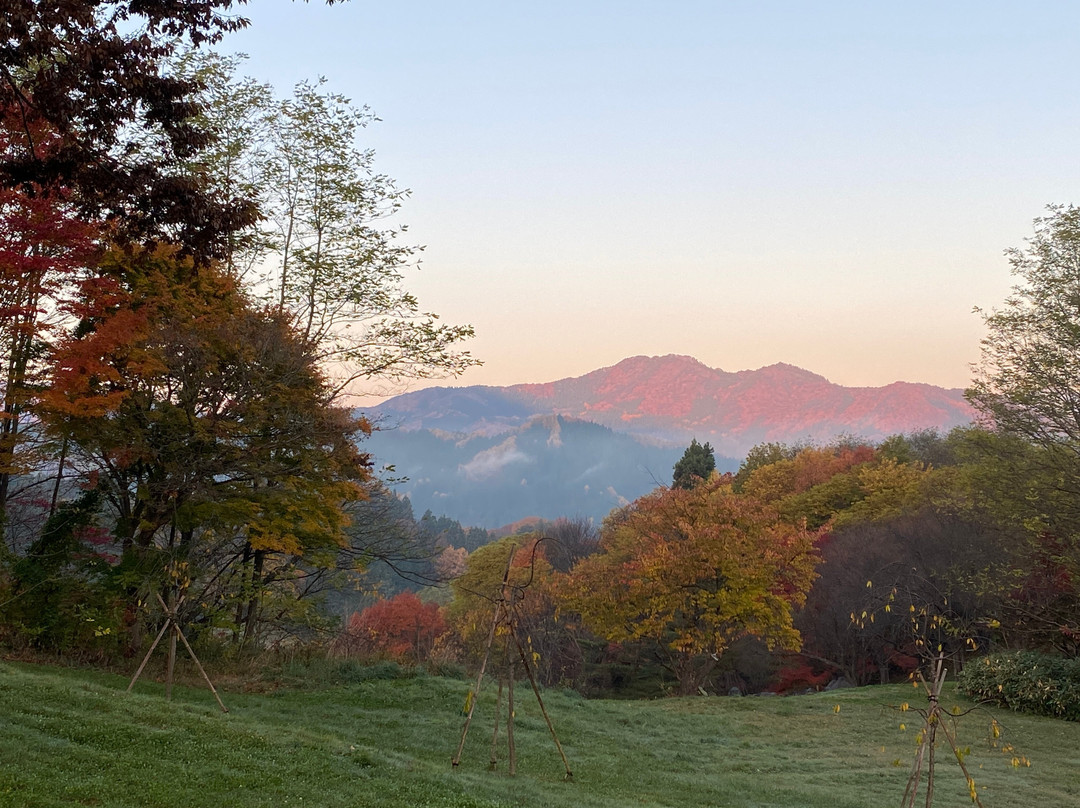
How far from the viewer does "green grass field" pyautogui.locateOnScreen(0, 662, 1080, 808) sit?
7328mm

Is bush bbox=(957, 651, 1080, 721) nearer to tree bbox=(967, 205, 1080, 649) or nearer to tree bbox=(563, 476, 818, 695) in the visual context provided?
tree bbox=(967, 205, 1080, 649)

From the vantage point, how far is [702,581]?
1147 inches

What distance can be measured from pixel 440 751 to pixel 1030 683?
16.8 metres

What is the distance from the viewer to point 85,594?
15.2 meters

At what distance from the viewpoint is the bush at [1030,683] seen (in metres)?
19.8

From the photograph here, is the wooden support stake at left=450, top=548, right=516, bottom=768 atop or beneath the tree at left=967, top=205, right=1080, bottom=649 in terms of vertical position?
beneath

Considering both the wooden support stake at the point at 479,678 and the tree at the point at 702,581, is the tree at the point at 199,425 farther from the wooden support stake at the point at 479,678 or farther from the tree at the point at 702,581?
the tree at the point at 702,581

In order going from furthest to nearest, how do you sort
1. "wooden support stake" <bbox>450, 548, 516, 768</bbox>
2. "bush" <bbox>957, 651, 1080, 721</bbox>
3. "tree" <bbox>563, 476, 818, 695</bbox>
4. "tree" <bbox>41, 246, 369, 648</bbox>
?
1. "tree" <bbox>563, 476, 818, 695</bbox>
2. "bush" <bbox>957, 651, 1080, 721</bbox>
3. "tree" <bbox>41, 246, 369, 648</bbox>
4. "wooden support stake" <bbox>450, 548, 516, 768</bbox>

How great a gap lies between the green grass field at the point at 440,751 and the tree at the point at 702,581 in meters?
7.40

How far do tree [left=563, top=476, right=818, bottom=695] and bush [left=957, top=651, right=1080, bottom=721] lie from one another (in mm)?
7108

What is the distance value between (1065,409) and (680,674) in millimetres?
16068

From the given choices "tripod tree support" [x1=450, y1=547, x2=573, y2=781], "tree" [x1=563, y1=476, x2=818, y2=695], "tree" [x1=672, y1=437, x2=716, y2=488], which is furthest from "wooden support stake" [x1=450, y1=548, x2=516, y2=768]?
"tree" [x1=672, y1=437, x2=716, y2=488]

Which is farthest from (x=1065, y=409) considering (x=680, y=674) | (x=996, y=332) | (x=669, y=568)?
(x=680, y=674)

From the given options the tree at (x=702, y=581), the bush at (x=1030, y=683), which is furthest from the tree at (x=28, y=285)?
the bush at (x=1030, y=683)
